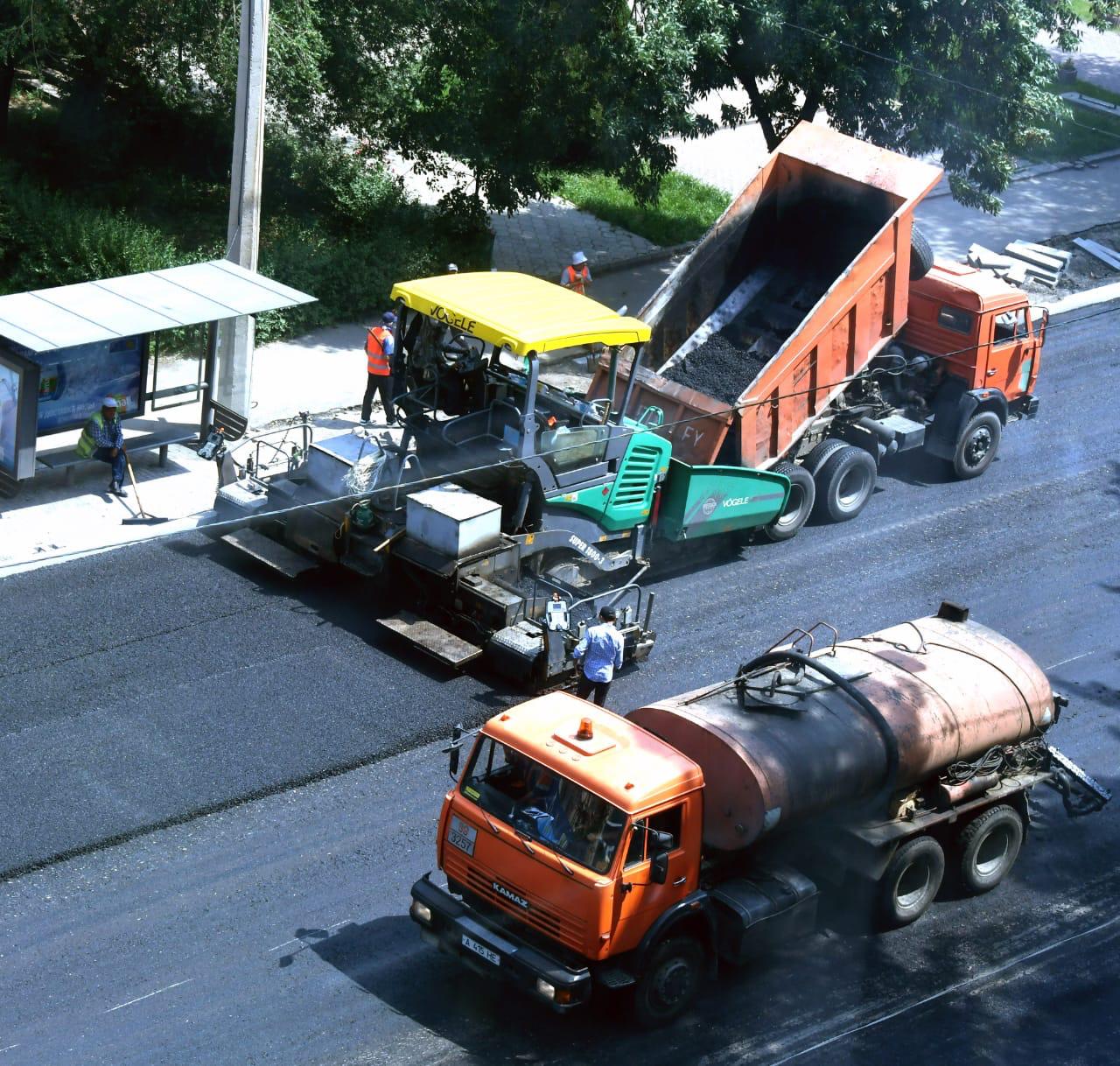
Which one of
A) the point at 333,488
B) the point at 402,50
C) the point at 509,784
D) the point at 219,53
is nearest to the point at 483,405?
the point at 333,488

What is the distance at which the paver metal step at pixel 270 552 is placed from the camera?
14195 mm

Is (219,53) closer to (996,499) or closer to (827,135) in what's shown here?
(827,135)

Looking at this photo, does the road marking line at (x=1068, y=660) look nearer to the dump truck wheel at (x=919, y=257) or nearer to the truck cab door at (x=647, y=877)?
the dump truck wheel at (x=919, y=257)

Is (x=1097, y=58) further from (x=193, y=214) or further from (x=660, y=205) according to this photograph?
(x=193, y=214)

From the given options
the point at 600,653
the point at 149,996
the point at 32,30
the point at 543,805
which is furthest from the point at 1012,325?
the point at 149,996

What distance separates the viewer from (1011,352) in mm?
18156

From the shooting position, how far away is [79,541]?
15047 millimetres

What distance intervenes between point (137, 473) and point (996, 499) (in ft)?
30.3

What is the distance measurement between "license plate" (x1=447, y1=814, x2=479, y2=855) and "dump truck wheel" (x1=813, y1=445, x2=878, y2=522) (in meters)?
7.96

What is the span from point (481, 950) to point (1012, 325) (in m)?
11.6

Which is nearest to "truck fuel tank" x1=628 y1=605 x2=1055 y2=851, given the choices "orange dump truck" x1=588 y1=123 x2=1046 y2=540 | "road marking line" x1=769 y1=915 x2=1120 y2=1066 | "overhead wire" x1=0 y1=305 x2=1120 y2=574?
"road marking line" x1=769 y1=915 x2=1120 y2=1066

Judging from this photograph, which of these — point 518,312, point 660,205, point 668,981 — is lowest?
point 668,981

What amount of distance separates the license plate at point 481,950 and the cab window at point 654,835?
934 mm

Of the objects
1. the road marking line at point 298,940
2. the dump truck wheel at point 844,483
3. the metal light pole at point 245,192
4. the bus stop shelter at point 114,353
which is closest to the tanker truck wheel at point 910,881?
the road marking line at point 298,940
